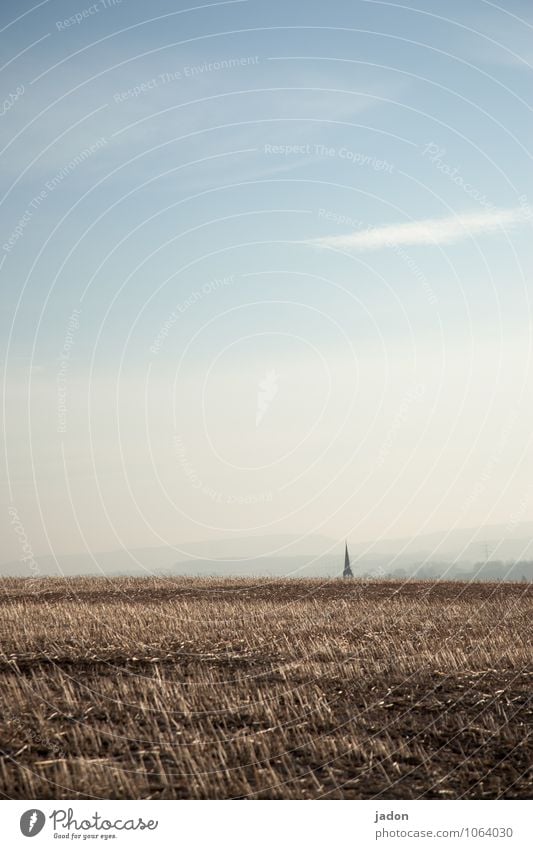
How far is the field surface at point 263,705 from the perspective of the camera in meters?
15.8

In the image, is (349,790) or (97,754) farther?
(97,754)

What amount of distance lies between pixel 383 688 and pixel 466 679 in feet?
8.50

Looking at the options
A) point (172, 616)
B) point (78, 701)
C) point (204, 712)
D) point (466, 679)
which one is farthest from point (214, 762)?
point (172, 616)

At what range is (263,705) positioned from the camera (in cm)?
2052

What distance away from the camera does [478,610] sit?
40.5 m

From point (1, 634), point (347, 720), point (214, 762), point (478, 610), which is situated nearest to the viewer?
point (214, 762)

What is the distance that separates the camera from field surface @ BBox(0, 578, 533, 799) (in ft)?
51.7

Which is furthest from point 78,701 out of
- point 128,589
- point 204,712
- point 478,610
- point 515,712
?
point 128,589

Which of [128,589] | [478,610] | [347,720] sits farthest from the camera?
[128,589]

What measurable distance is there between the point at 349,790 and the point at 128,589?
126 ft

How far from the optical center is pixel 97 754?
55.9 feet

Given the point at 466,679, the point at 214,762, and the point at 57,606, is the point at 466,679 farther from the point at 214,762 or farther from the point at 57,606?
the point at 57,606
